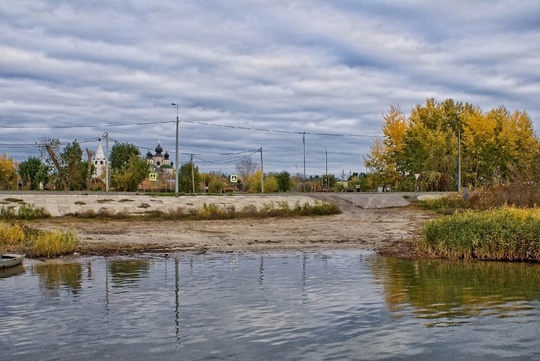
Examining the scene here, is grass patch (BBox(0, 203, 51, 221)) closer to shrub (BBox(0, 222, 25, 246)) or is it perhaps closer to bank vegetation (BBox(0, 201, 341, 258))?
bank vegetation (BBox(0, 201, 341, 258))

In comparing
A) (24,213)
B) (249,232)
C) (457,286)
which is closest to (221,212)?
(249,232)

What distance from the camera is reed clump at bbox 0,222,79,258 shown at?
2298cm

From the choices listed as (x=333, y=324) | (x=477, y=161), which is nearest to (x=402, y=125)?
(x=477, y=161)

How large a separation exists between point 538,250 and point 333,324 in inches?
443

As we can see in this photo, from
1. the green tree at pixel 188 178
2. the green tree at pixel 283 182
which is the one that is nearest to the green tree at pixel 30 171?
the green tree at pixel 188 178

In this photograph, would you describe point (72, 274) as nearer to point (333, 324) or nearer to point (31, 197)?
point (333, 324)

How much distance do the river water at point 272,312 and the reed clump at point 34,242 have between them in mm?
2873

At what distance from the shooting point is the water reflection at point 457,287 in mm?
13219

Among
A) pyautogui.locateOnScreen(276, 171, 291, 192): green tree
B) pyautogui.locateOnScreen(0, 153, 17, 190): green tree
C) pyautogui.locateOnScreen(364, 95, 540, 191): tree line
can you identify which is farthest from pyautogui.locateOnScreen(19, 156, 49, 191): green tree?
pyautogui.locateOnScreen(364, 95, 540, 191): tree line

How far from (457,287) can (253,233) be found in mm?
16617

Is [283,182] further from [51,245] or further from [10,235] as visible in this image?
[51,245]

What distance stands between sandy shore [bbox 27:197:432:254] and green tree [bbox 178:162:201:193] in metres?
60.8

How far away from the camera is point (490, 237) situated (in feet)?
68.5

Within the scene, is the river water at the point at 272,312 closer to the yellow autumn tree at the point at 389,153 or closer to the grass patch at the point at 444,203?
the grass patch at the point at 444,203
